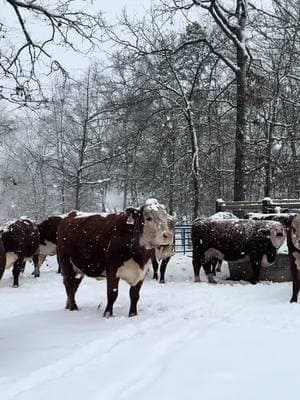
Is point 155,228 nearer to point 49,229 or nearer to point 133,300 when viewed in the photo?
point 133,300

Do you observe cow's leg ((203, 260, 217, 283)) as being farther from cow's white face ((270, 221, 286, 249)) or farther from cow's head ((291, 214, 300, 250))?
cow's head ((291, 214, 300, 250))

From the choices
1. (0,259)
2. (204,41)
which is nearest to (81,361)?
(0,259)

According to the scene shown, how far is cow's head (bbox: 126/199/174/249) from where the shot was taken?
7.96 metres

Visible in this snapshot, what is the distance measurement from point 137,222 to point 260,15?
55.5 feet

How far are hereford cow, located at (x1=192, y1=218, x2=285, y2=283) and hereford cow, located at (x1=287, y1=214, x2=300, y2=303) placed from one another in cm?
387

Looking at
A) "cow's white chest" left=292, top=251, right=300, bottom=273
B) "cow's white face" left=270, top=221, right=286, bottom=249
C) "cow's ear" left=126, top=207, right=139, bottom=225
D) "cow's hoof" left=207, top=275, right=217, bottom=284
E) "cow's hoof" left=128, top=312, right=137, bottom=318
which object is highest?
"cow's ear" left=126, top=207, right=139, bottom=225

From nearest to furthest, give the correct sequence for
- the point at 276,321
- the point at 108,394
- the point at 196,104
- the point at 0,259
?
the point at 108,394
the point at 0,259
the point at 276,321
the point at 196,104

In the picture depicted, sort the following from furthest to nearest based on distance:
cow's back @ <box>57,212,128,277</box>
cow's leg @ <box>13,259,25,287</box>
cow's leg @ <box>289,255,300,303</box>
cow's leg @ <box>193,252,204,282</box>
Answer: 1. cow's leg @ <box>193,252,204,282</box>
2. cow's leg @ <box>13,259,25,287</box>
3. cow's leg @ <box>289,255,300,303</box>
4. cow's back @ <box>57,212,128,277</box>

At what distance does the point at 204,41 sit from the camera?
2095cm

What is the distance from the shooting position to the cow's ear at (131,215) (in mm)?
8141

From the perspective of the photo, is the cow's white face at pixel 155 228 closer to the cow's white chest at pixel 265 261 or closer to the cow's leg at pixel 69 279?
the cow's leg at pixel 69 279

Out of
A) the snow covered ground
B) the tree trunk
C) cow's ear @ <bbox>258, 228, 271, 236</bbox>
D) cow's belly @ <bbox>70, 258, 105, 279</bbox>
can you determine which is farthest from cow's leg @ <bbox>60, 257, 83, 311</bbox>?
the tree trunk

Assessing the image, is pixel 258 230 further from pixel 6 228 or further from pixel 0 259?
pixel 0 259

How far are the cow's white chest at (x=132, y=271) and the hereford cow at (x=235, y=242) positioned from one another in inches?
218
